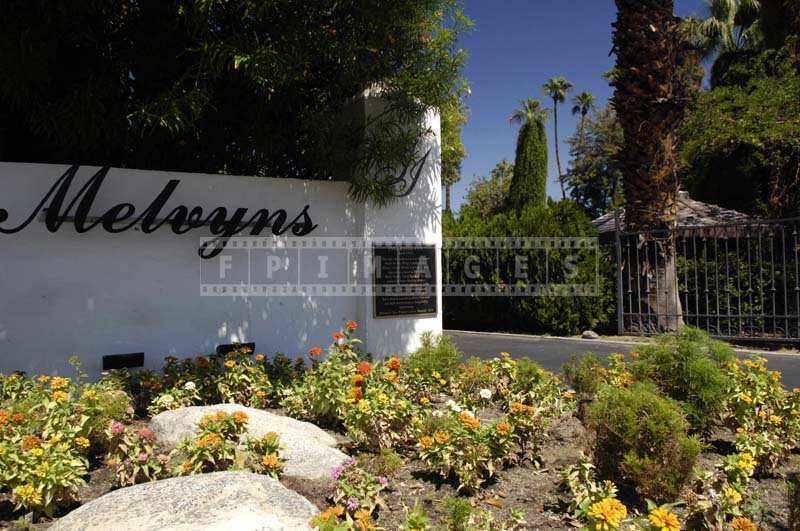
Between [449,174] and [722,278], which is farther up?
[449,174]

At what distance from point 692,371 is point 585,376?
1.31 metres

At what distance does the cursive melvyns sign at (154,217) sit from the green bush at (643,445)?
4250 mm

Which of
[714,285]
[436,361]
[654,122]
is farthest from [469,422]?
[714,285]

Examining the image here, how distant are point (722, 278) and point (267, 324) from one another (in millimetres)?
9415

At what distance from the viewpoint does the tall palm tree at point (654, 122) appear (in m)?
10.9

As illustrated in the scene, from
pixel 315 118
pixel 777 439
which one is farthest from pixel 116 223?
pixel 777 439

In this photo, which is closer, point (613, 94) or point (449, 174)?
point (613, 94)

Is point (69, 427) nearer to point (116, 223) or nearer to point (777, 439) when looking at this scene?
point (116, 223)

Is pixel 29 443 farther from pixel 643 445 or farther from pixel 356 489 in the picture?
pixel 643 445

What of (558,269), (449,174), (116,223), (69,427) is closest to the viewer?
(69,427)

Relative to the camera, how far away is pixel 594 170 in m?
37.2

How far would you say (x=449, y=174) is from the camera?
26703mm

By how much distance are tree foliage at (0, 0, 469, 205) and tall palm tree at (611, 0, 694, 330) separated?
5.76 m

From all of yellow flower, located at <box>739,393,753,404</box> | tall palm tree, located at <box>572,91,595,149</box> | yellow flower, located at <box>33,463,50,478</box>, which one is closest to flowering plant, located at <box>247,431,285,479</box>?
yellow flower, located at <box>33,463,50,478</box>
